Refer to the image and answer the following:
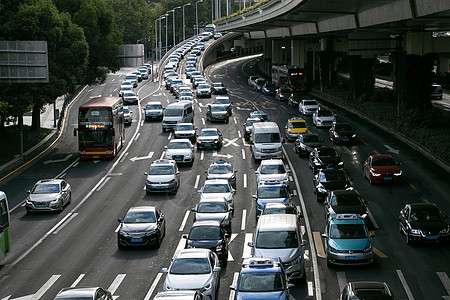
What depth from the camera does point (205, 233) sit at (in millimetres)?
27500

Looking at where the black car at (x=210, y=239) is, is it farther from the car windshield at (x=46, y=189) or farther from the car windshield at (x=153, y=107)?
the car windshield at (x=153, y=107)

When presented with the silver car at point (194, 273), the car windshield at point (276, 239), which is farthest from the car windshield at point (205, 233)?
the silver car at point (194, 273)

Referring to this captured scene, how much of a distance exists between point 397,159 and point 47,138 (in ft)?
93.1

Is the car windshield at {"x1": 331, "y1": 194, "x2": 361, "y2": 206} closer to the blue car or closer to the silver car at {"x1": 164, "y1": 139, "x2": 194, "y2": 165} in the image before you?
the blue car

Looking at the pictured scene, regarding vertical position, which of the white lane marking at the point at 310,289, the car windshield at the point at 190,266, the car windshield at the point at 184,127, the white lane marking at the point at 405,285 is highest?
the car windshield at the point at 184,127

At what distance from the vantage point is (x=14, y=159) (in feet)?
162

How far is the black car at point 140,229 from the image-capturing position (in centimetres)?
2988

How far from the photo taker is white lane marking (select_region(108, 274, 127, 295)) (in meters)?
25.0

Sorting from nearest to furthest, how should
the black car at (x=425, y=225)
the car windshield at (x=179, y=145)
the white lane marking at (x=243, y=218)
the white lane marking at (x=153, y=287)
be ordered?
the white lane marking at (x=153, y=287), the black car at (x=425, y=225), the white lane marking at (x=243, y=218), the car windshield at (x=179, y=145)

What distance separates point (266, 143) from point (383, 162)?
938 centimetres

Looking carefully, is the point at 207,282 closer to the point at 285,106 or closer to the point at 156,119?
the point at 156,119

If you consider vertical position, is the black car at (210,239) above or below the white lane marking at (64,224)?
above

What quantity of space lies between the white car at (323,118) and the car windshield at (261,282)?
130ft

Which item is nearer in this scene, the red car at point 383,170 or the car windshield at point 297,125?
the red car at point 383,170
